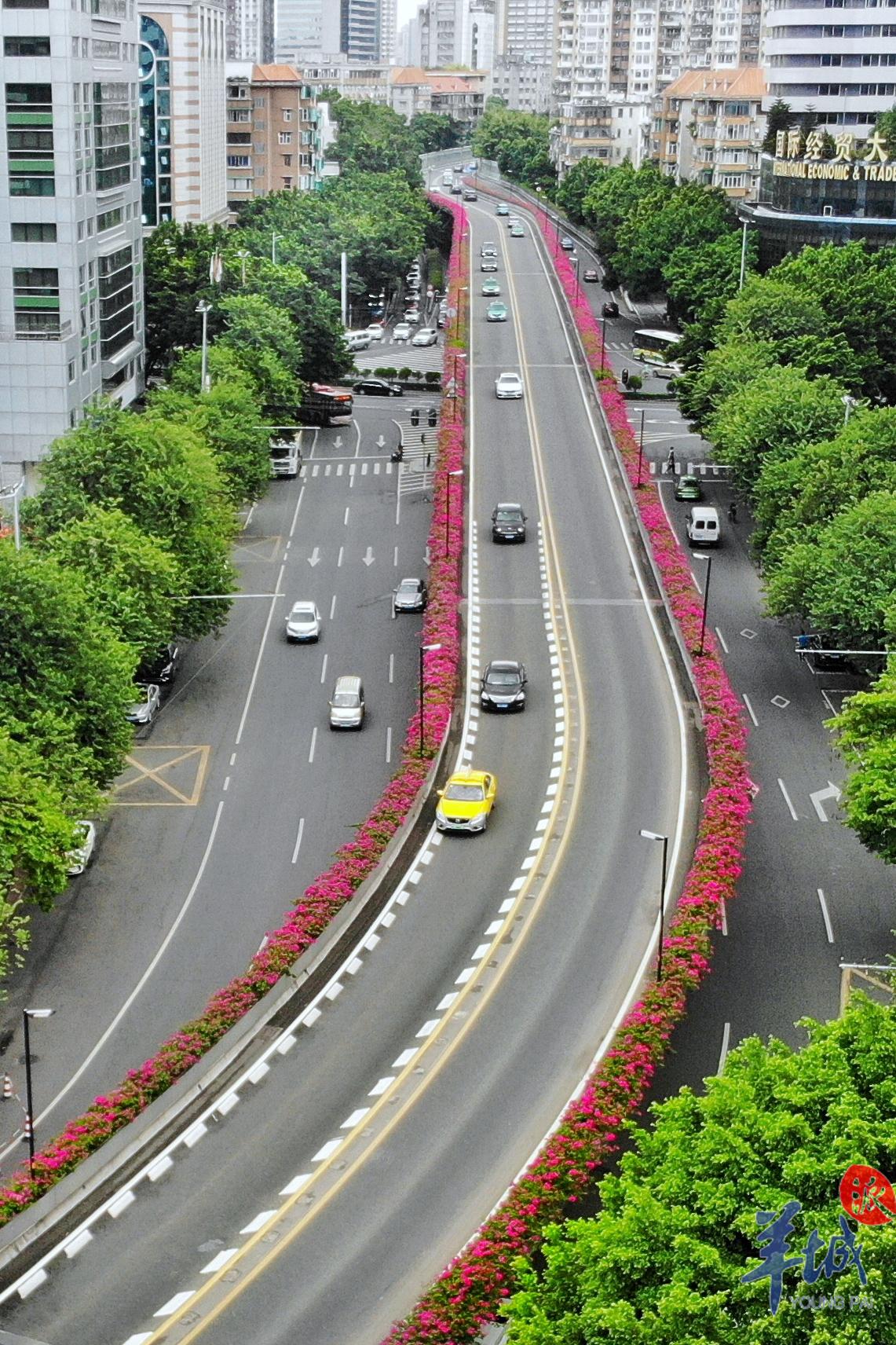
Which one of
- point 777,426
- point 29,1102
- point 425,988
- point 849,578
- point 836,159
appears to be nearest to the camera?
point 29,1102

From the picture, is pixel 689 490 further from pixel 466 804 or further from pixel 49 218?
pixel 466 804

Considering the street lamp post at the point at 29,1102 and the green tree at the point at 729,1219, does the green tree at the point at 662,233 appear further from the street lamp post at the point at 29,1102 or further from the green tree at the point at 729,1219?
the green tree at the point at 729,1219

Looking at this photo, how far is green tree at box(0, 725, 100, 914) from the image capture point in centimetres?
5031

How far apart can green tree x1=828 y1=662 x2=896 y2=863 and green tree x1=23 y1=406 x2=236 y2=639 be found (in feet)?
99.4

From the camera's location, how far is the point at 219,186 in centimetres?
18225

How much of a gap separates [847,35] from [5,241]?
81556 millimetres

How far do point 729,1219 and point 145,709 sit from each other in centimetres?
4555

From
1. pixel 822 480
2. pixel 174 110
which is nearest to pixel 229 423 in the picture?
pixel 822 480

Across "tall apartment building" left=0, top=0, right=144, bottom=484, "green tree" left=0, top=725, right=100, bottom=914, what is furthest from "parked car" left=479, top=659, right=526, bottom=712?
"tall apartment building" left=0, top=0, right=144, bottom=484

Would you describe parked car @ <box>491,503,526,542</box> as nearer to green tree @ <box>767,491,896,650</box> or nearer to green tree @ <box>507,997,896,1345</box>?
green tree @ <box>767,491,896,650</box>

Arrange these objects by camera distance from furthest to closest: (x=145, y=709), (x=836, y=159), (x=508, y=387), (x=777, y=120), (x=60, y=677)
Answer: (x=777, y=120) → (x=836, y=159) → (x=508, y=387) → (x=145, y=709) → (x=60, y=677)

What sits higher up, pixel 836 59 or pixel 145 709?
pixel 836 59

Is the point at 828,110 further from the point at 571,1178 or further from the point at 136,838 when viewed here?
the point at 571,1178

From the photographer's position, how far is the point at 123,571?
7012cm
